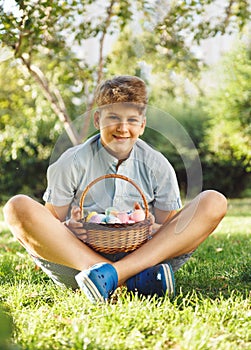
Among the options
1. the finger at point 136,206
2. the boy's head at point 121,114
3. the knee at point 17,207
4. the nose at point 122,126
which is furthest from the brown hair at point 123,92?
the knee at point 17,207

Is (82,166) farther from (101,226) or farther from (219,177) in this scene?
(219,177)

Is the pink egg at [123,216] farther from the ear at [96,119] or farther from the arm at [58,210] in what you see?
the ear at [96,119]

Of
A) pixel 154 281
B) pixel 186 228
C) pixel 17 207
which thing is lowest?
pixel 154 281

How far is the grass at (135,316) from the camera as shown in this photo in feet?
4.75

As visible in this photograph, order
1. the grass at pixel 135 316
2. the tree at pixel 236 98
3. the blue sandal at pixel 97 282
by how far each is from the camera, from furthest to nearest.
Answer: the tree at pixel 236 98 → the blue sandal at pixel 97 282 → the grass at pixel 135 316

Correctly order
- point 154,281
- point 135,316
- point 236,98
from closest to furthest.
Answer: point 135,316
point 154,281
point 236,98

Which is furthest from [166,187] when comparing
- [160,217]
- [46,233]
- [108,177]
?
[46,233]

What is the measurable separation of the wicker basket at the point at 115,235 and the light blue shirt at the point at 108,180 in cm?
12

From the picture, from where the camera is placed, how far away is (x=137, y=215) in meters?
1.99

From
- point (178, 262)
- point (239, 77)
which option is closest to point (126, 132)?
point (178, 262)

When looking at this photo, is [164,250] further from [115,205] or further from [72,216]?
[72,216]

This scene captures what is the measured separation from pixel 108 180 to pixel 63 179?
7.1 inches

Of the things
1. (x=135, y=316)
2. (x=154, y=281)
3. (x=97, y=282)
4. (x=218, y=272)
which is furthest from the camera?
(x=218, y=272)

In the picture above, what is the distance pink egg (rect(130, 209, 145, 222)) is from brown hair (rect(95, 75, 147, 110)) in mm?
408
